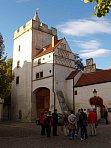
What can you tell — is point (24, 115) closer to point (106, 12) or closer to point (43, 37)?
point (43, 37)

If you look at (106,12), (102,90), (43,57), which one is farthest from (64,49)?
(106,12)

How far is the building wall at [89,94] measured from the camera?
106 ft

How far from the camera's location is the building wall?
32.2 meters

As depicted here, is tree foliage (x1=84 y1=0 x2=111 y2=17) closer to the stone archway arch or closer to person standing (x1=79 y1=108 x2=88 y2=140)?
person standing (x1=79 y1=108 x2=88 y2=140)

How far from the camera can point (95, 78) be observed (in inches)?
1409

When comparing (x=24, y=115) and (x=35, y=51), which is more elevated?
(x=35, y=51)

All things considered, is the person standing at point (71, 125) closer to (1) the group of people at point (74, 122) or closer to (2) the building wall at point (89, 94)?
(1) the group of people at point (74, 122)

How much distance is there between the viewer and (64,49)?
132ft

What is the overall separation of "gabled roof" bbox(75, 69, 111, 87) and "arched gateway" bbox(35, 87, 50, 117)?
5.18 metres

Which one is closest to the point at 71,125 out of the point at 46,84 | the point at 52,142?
the point at 52,142

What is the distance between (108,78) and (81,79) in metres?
5.92

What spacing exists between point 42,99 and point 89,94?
892cm

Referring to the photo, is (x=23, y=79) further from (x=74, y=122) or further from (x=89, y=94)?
(x=74, y=122)

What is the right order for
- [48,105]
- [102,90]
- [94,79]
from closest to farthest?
[102,90]
[94,79]
[48,105]
